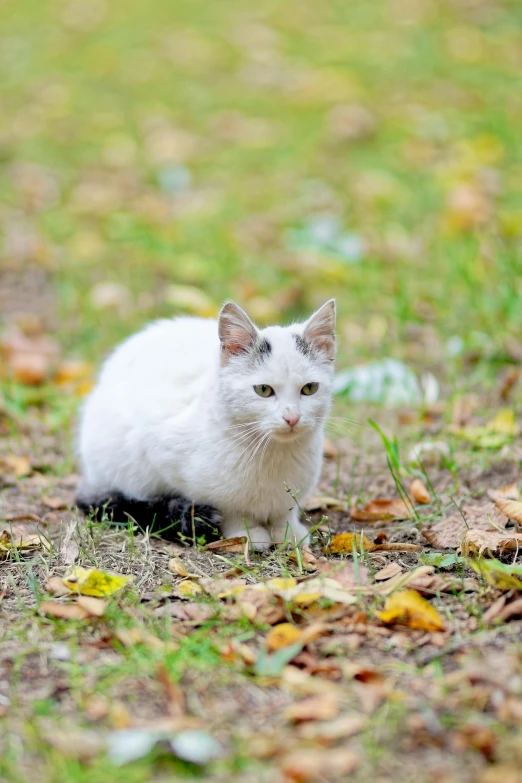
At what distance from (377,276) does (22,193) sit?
2.77 metres

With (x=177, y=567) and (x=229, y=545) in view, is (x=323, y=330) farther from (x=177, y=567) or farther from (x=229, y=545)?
(x=177, y=567)

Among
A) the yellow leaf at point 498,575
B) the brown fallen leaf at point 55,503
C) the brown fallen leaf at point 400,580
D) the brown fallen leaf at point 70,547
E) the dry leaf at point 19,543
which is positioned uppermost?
the yellow leaf at point 498,575

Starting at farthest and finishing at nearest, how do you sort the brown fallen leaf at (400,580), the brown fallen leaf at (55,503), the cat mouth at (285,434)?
1. the brown fallen leaf at (55,503)
2. the cat mouth at (285,434)
3. the brown fallen leaf at (400,580)

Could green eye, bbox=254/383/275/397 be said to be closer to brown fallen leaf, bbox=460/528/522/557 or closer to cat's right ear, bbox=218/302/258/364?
cat's right ear, bbox=218/302/258/364

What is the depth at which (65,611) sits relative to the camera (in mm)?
2590

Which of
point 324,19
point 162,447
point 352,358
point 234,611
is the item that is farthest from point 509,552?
point 324,19

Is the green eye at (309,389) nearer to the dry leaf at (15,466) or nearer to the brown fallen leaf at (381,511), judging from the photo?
the brown fallen leaf at (381,511)

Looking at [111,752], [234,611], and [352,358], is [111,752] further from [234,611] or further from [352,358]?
[352,358]

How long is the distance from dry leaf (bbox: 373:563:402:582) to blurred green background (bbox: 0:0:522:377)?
1.90 meters

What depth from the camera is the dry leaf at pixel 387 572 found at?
281 cm

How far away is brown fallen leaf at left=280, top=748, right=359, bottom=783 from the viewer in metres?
1.96

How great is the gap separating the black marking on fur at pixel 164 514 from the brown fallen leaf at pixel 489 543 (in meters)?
0.81

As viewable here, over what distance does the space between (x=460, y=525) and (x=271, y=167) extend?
4379 millimetres

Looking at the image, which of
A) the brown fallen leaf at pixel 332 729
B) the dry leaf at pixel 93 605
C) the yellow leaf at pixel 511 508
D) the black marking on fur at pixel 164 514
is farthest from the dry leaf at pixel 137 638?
the yellow leaf at pixel 511 508
